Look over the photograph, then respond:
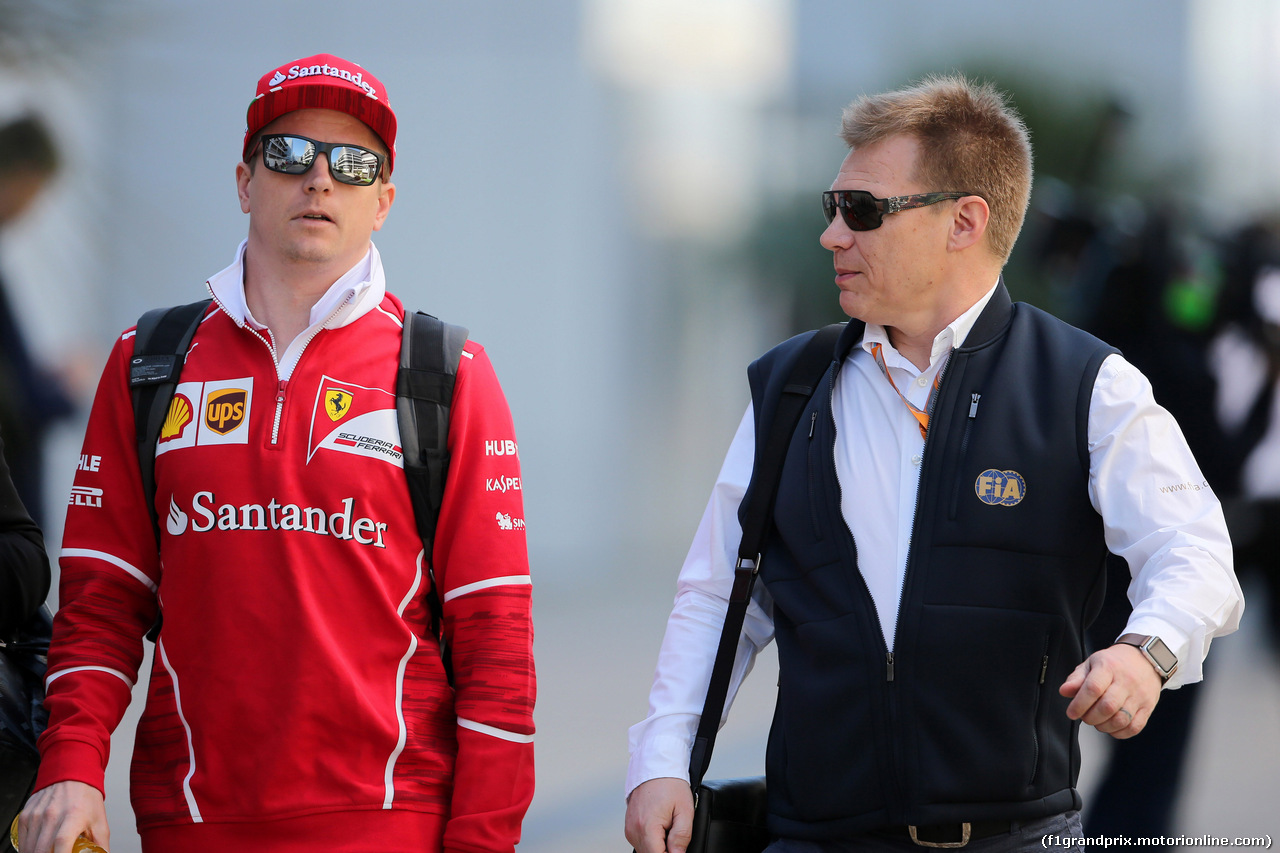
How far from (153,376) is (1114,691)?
63.1 inches

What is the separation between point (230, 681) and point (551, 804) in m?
3.38

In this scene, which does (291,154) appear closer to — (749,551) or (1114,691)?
(749,551)

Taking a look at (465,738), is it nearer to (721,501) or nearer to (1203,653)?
(721,501)

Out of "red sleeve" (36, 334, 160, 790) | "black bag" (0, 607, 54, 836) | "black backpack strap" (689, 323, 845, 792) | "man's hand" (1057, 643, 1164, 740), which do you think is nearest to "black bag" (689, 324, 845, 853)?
"black backpack strap" (689, 323, 845, 792)

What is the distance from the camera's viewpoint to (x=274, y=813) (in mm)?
1921

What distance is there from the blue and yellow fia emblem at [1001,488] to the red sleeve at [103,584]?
141 centimetres

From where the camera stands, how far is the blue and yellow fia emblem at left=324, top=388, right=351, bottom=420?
207 centimetres

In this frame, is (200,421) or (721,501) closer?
(200,421)

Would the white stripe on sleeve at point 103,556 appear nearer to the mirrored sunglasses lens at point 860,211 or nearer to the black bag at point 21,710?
the black bag at point 21,710

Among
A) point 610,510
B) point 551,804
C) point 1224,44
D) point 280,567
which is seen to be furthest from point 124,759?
point 1224,44

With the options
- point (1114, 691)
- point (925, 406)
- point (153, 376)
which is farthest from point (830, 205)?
point (153, 376)

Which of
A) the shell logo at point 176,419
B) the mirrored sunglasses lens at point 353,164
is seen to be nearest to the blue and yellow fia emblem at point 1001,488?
the mirrored sunglasses lens at point 353,164

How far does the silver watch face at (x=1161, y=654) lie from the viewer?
1799mm

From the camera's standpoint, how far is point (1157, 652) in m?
1.80
